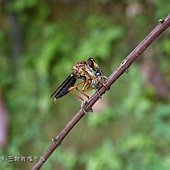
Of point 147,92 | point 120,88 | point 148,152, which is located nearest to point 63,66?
point 120,88

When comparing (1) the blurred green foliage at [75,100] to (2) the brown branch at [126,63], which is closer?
(2) the brown branch at [126,63]

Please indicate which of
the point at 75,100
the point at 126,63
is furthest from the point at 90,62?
the point at 75,100

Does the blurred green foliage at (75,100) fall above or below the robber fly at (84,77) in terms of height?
above

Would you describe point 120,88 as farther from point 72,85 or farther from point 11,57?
point 72,85

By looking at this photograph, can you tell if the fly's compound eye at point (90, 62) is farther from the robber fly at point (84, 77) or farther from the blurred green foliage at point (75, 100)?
the blurred green foliage at point (75, 100)

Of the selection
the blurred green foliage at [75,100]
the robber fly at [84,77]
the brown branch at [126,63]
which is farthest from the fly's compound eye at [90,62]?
the blurred green foliage at [75,100]

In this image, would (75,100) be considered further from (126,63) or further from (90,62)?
(126,63)

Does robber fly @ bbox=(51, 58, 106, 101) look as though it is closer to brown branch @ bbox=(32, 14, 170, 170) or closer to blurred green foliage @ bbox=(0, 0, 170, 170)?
brown branch @ bbox=(32, 14, 170, 170)
